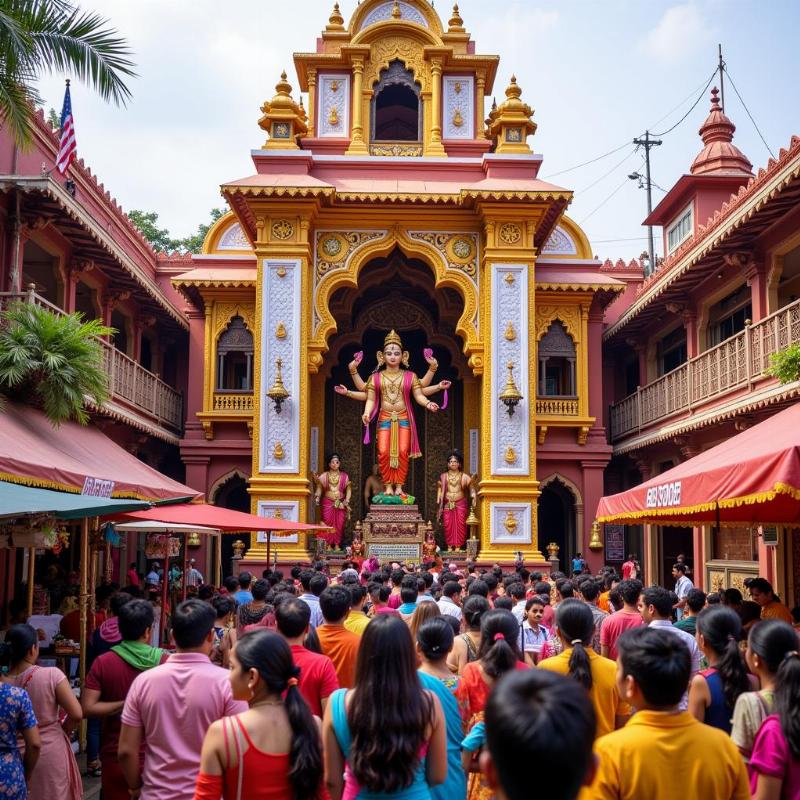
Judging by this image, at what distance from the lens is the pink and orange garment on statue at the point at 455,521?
19.7 m

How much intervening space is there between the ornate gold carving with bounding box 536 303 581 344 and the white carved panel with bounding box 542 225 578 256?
1.58 meters

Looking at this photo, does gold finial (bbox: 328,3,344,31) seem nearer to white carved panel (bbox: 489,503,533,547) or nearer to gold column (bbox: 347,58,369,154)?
gold column (bbox: 347,58,369,154)

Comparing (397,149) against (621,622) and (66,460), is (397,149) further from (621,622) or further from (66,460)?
(621,622)

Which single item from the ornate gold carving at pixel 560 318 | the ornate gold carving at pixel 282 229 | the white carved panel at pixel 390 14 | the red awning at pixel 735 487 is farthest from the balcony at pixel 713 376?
the white carved panel at pixel 390 14

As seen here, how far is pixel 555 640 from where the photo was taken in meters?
6.71

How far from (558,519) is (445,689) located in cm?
2031

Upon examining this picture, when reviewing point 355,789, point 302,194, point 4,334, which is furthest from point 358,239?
point 355,789

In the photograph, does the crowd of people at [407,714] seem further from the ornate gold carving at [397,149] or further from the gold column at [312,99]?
the gold column at [312,99]

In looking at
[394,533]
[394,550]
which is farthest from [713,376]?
[394,550]

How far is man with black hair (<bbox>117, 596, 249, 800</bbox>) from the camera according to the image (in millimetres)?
3748

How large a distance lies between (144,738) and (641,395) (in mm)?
18856

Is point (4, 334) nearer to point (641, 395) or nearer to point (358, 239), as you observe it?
point (358, 239)

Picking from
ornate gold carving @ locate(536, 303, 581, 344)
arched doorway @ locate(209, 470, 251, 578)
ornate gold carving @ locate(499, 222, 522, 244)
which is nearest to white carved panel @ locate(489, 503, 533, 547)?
ornate gold carving @ locate(536, 303, 581, 344)

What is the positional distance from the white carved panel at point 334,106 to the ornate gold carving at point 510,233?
481 centimetres
